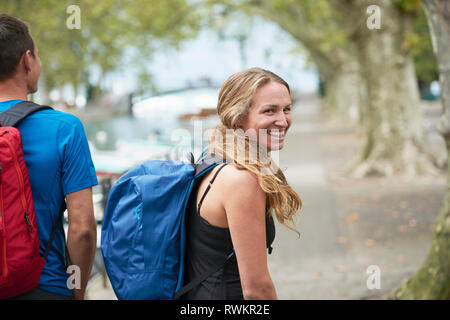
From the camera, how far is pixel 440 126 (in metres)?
4.84

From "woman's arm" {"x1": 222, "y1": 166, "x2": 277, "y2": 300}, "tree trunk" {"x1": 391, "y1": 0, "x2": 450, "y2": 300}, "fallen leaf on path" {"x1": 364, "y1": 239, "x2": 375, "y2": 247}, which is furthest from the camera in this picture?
"fallen leaf on path" {"x1": 364, "y1": 239, "x2": 375, "y2": 247}

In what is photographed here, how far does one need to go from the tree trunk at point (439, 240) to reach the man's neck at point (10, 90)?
3.32 metres

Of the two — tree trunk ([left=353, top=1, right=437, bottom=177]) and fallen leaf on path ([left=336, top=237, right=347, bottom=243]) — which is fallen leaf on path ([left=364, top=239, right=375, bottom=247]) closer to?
fallen leaf on path ([left=336, top=237, right=347, bottom=243])

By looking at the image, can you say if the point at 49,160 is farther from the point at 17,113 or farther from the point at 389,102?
the point at 389,102

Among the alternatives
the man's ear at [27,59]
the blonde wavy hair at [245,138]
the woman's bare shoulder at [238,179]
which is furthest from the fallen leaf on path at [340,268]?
the man's ear at [27,59]

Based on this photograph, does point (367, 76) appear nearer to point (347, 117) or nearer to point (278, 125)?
point (278, 125)

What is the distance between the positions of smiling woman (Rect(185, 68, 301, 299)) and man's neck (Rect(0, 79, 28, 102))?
0.82 m

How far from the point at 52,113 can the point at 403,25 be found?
1181cm

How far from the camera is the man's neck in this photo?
7.52 feet

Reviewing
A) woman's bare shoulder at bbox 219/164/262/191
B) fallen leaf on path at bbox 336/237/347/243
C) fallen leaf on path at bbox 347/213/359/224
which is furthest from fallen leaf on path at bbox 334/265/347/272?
woman's bare shoulder at bbox 219/164/262/191

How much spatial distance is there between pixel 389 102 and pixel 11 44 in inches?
466

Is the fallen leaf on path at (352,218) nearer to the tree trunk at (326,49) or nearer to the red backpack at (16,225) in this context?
the red backpack at (16,225)

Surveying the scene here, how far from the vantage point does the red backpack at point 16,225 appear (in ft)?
6.64
